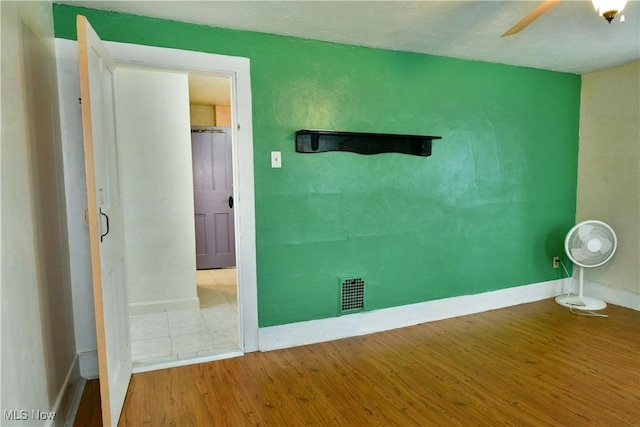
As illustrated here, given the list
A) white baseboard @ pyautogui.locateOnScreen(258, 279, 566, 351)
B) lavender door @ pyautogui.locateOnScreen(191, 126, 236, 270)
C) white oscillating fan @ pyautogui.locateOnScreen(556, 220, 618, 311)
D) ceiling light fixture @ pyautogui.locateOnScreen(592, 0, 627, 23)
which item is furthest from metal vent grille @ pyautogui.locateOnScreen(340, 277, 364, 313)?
lavender door @ pyautogui.locateOnScreen(191, 126, 236, 270)

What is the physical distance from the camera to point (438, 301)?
332 cm

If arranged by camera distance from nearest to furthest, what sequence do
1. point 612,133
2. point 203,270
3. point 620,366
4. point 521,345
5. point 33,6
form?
point 33,6 < point 620,366 < point 521,345 < point 612,133 < point 203,270

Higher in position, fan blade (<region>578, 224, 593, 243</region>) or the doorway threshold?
fan blade (<region>578, 224, 593, 243</region>)

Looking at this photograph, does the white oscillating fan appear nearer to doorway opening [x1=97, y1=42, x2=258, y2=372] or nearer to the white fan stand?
the white fan stand

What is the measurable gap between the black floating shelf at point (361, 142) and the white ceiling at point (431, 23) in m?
0.66

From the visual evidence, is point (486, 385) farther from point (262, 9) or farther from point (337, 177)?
point (262, 9)

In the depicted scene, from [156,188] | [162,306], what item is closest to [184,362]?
[162,306]

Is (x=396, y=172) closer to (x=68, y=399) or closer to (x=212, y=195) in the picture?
(x=68, y=399)

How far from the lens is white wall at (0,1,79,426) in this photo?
54.0 inches

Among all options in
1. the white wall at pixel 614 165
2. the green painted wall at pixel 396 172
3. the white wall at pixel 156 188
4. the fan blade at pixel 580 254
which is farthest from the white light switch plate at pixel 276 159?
the white wall at pixel 614 165

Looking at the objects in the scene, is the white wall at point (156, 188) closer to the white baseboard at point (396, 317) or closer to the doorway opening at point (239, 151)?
the doorway opening at point (239, 151)

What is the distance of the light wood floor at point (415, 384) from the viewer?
1.97m

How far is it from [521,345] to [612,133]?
227 centimetres

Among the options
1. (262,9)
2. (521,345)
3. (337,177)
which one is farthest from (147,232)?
(521,345)
